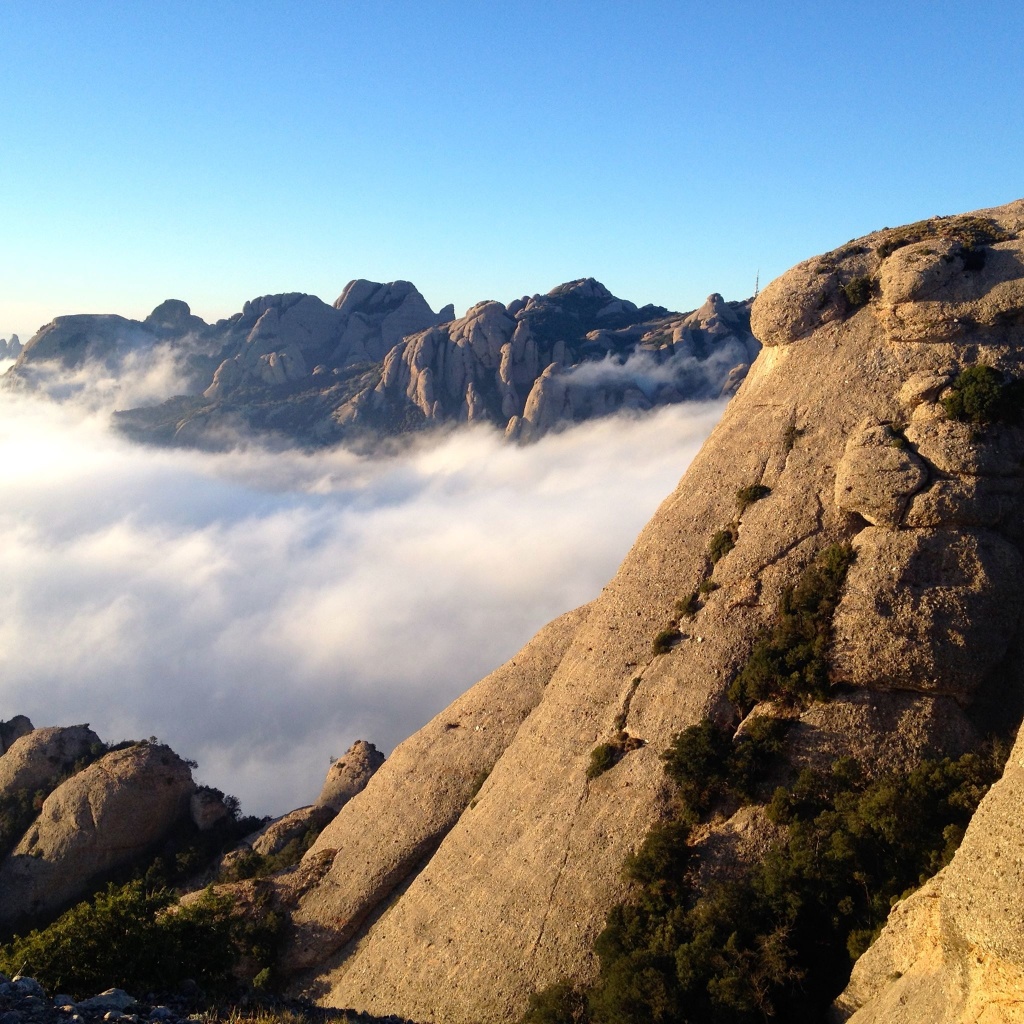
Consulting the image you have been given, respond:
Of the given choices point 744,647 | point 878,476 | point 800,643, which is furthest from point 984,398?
point 744,647

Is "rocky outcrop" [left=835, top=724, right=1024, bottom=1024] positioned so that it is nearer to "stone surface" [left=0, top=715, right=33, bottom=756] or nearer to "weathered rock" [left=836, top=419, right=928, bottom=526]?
"weathered rock" [left=836, top=419, right=928, bottom=526]

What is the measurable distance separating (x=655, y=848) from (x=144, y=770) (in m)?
38.6

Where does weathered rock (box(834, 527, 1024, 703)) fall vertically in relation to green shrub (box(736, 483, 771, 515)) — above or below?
below

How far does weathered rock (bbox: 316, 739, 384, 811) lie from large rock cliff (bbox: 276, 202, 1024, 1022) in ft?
36.2

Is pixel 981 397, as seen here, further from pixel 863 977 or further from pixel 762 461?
pixel 863 977

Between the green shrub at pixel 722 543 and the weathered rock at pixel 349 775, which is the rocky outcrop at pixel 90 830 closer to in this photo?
the weathered rock at pixel 349 775

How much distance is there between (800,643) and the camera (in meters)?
33.8

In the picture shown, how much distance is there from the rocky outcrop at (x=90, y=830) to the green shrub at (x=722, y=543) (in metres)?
39.8

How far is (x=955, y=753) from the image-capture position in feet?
102

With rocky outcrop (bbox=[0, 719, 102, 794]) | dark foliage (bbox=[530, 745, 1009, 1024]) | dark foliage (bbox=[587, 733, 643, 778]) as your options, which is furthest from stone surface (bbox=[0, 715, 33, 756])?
dark foliage (bbox=[530, 745, 1009, 1024])

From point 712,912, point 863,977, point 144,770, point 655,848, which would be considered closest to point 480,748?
point 655,848

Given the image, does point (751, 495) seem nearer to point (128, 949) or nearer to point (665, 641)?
point (665, 641)

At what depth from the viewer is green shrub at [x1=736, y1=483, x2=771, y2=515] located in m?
39.2

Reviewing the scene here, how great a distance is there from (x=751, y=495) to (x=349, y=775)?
1346 inches
